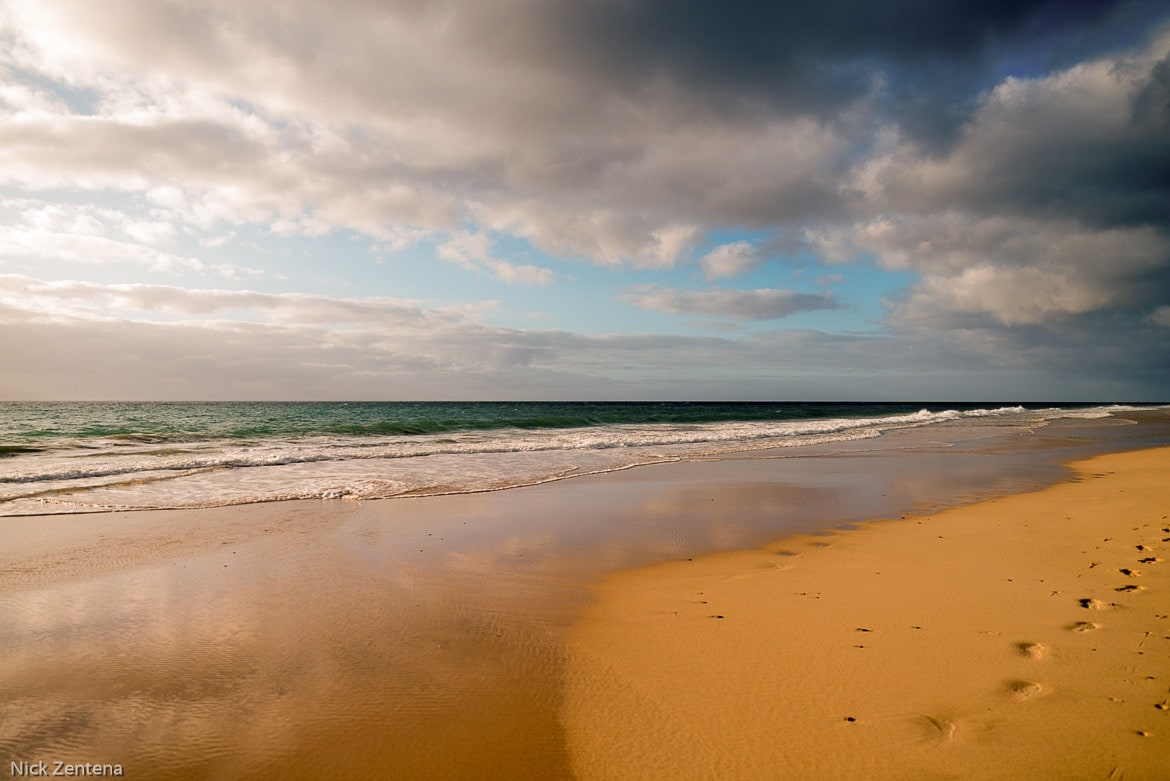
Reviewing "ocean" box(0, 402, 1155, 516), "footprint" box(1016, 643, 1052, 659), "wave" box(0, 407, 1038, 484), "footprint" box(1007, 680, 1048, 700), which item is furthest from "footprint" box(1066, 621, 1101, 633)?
"wave" box(0, 407, 1038, 484)

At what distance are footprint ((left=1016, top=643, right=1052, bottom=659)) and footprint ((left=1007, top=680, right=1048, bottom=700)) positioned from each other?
0.47m

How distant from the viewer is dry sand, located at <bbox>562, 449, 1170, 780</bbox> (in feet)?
9.99

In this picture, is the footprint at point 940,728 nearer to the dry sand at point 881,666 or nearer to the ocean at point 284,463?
the dry sand at point 881,666

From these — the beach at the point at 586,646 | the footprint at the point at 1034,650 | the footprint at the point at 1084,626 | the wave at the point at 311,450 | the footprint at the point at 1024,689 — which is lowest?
the beach at the point at 586,646

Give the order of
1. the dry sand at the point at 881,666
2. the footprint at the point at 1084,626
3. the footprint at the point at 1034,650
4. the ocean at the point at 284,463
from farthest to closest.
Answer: the ocean at the point at 284,463, the footprint at the point at 1084,626, the footprint at the point at 1034,650, the dry sand at the point at 881,666

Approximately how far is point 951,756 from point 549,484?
33.6 ft

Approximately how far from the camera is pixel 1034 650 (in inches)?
164

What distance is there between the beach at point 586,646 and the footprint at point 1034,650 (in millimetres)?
41

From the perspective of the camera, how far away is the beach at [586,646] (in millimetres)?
3141

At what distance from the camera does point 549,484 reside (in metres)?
12.9

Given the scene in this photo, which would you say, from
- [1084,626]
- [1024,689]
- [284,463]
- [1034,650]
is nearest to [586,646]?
[1024,689]

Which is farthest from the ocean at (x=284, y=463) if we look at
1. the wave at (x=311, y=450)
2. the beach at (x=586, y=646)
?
the beach at (x=586, y=646)

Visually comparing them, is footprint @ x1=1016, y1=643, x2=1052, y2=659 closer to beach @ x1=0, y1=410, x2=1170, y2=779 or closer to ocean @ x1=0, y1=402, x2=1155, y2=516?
beach @ x1=0, y1=410, x2=1170, y2=779

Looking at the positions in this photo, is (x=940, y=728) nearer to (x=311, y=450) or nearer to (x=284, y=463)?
(x=284, y=463)
